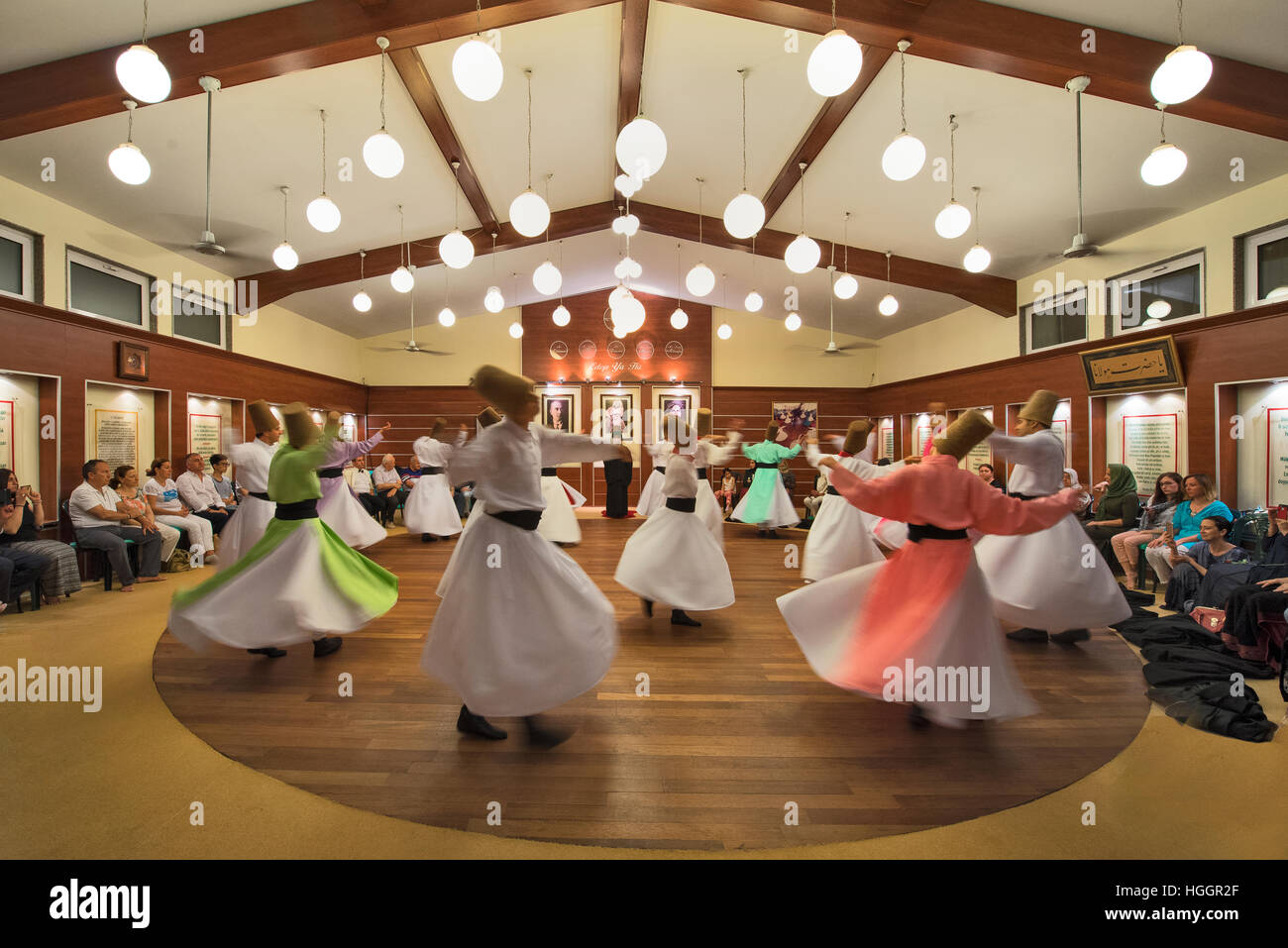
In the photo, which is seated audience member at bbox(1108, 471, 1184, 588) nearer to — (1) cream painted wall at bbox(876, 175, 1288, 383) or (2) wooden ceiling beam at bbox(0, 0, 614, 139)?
(1) cream painted wall at bbox(876, 175, 1288, 383)

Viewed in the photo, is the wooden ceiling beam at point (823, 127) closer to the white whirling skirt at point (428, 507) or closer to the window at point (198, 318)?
the white whirling skirt at point (428, 507)

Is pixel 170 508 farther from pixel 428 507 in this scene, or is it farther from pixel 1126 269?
pixel 1126 269

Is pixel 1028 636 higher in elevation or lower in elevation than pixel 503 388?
lower

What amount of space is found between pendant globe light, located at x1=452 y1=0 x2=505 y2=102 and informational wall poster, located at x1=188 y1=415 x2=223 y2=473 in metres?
6.61

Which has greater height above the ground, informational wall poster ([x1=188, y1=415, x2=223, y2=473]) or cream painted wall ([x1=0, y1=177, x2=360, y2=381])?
cream painted wall ([x1=0, y1=177, x2=360, y2=381])

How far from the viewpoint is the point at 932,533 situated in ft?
9.00

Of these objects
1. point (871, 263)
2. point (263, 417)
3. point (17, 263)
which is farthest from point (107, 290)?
point (871, 263)

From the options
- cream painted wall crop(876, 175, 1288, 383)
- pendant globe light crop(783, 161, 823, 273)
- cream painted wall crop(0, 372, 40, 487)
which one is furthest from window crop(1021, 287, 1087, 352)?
cream painted wall crop(0, 372, 40, 487)

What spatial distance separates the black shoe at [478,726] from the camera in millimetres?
2641

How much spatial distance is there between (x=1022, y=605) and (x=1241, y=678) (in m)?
1.00

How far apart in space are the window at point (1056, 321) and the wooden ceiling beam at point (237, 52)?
6.84 meters

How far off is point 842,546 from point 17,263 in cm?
781

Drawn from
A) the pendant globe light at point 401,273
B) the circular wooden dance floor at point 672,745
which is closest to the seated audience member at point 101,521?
the circular wooden dance floor at point 672,745

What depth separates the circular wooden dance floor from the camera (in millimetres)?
2100
